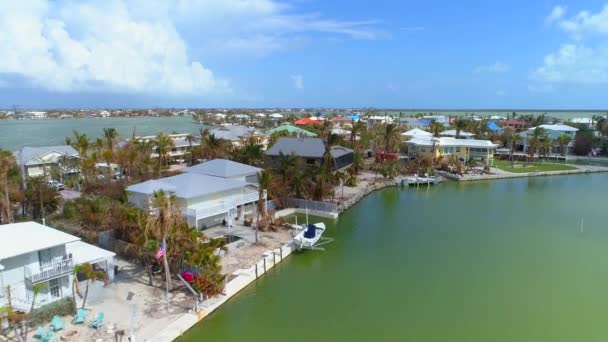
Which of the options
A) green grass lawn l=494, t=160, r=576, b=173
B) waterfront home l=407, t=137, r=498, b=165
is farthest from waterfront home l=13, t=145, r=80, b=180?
green grass lawn l=494, t=160, r=576, b=173

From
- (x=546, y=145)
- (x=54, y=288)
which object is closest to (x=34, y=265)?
(x=54, y=288)

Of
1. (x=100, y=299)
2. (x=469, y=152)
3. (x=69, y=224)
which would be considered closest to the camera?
(x=100, y=299)

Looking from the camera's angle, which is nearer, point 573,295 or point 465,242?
point 573,295

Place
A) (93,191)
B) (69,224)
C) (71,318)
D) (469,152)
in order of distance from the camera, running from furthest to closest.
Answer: (469,152) → (93,191) → (69,224) → (71,318)

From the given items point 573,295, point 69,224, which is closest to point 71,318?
point 69,224

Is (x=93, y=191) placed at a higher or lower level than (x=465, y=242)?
higher

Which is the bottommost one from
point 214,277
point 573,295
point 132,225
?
point 573,295

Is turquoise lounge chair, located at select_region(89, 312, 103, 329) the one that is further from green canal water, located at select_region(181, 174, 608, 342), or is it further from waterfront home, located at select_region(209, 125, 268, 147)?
waterfront home, located at select_region(209, 125, 268, 147)

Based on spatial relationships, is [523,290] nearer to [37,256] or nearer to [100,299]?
[100,299]
